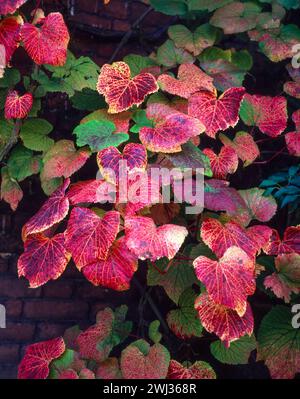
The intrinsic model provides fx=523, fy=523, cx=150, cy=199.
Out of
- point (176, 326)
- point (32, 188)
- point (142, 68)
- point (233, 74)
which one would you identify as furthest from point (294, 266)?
point (32, 188)

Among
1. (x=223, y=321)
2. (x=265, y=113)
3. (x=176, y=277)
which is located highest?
(x=265, y=113)

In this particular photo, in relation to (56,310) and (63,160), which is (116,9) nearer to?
(63,160)

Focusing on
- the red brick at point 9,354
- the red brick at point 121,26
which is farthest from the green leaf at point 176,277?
the red brick at point 121,26

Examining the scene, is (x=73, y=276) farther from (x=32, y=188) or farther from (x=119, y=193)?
(x=119, y=193)

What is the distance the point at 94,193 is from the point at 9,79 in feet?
1.94

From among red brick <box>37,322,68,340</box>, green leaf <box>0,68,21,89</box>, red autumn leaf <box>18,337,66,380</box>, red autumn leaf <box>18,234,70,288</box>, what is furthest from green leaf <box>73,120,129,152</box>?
red brick <box>37,322,68,340</box>

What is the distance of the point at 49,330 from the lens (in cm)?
196

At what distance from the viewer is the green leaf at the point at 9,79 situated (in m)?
1.68

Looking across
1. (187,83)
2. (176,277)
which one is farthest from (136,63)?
(176,277)

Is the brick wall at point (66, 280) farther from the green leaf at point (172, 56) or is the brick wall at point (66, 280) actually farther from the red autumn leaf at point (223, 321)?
the red autumn leaf at point (223, 321)

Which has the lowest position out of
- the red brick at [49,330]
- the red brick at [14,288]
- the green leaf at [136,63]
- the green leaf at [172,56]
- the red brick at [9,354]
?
the red brick at [9,354]

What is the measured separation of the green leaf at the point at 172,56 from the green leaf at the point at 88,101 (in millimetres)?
250

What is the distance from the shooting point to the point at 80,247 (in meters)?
1.26

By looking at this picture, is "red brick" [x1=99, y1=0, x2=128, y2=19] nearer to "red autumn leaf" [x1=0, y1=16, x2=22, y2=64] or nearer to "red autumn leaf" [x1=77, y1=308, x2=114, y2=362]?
"red autumn leaf" [x1=0, y1=16, x2=22, y2=64]
